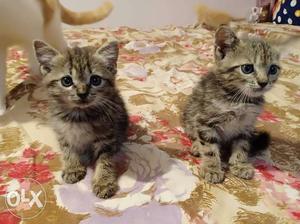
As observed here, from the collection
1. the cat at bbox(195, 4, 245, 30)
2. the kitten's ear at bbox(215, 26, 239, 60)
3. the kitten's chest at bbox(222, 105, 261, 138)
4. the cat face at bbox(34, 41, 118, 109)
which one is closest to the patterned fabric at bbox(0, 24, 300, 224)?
the kitten's chest at bbox(222, 105, 261, 138)

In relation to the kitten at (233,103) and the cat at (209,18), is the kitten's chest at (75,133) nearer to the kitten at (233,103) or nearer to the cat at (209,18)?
the kitten at (233,103)

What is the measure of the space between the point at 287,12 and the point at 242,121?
1.75m

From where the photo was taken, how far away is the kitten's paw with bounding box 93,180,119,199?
36.8 inches

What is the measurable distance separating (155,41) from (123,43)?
0.21 metres

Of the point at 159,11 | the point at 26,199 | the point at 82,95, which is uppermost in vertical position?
the point at 82,95

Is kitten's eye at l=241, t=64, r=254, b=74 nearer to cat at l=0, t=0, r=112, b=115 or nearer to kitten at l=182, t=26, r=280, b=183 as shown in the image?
kitten at l=182, t=26, r=280, b=183

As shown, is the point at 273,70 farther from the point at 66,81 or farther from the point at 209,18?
the point at 209,18

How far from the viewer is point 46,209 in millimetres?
883

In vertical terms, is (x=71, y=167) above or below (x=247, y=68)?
below

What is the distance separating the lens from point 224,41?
3.51 feet

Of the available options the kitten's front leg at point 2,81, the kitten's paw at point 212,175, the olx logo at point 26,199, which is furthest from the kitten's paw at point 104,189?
the kitten's front leg at point 2,81

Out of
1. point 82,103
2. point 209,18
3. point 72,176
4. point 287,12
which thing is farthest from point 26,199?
point 287,12

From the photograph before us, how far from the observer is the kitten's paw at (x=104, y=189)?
0.93 meters

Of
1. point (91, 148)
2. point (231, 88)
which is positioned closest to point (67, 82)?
point (91, 148)
